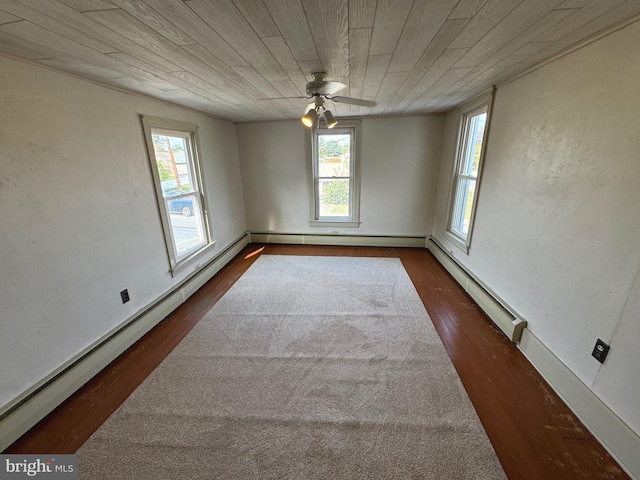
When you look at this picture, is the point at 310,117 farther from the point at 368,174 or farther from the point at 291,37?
the point at 368,174

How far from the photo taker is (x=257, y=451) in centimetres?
138

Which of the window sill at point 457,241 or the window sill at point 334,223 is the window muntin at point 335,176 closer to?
the window sill at point 334,223

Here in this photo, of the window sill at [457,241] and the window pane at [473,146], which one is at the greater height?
the window pane at [473,146]

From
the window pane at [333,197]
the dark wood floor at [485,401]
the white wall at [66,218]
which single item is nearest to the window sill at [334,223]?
the window pane at [333,197]

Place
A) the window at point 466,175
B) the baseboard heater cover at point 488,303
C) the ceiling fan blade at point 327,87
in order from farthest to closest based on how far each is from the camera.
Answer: the window at point 466,175
the baseboard heater cover at point 488,303
the ceiling fan blade at point 327,87

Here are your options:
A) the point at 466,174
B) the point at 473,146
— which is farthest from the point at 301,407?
the point at 473,146

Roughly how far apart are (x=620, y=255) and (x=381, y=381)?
5.06ft

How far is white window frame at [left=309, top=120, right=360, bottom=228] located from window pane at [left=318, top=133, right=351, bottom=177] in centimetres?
6

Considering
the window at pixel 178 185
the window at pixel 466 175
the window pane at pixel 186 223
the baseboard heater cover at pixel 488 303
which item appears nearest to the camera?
the baseboard heater cover at pixel 488 303

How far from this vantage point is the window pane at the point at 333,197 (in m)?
4.36

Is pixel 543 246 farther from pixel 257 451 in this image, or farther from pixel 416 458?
pixel 257 451

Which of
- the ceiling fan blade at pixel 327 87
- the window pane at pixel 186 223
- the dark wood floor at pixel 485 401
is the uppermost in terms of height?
the ceiling fan blade at pixel 327 87

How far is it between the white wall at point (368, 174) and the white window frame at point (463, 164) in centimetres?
59

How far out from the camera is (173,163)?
2.85 metres
